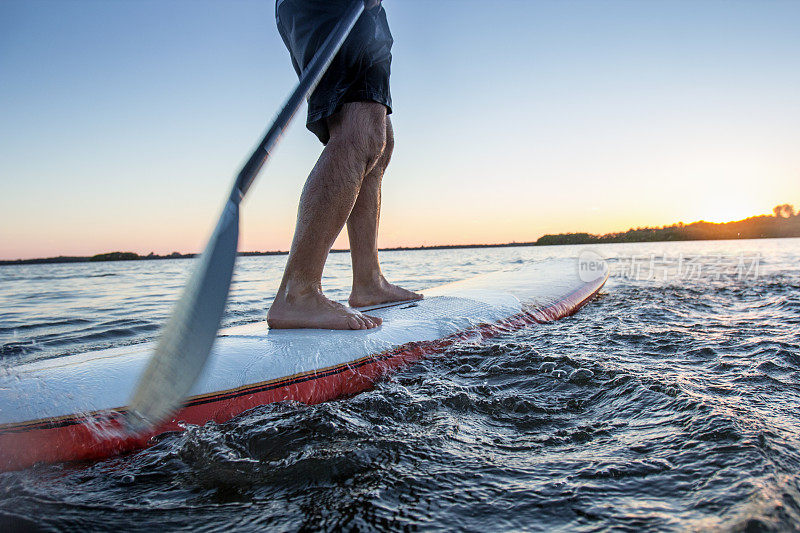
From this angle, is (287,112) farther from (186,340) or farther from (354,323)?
(354,323)

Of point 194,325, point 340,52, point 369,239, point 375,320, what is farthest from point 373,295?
point 194,325

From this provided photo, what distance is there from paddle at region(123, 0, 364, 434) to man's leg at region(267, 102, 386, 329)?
26.0 inches

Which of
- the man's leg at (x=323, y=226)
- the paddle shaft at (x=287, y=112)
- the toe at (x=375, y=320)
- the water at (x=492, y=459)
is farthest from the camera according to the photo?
the toe at (x=375, y=320)

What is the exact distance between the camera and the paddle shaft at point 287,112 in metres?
1.30

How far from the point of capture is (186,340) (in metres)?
1.06

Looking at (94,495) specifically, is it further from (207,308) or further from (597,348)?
(597,348)

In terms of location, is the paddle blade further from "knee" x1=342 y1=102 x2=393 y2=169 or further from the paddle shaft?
"knee" x1=342 y1=102 x2=393 y2=169

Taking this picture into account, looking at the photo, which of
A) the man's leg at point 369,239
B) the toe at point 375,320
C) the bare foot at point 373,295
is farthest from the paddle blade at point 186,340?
the bare foot at point 373,295

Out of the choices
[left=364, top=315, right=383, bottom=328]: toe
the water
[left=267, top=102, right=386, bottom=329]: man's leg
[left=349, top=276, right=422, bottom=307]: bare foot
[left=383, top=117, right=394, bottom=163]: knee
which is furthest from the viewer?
[left=349, top=276, right=422, bottom=307]: bare foot

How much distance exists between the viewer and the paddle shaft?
1300 mm

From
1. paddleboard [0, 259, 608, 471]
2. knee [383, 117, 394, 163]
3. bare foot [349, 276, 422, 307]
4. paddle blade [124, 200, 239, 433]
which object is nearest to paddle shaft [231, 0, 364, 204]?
paddle blade [124, 200, 239, 433]

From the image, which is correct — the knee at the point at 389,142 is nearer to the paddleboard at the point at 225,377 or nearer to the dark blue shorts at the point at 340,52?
the dark blue shorts at the point at 340,52

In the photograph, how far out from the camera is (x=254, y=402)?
4.82 ft

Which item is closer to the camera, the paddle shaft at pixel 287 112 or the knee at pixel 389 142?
the paddle shaft at pixel 287 112
